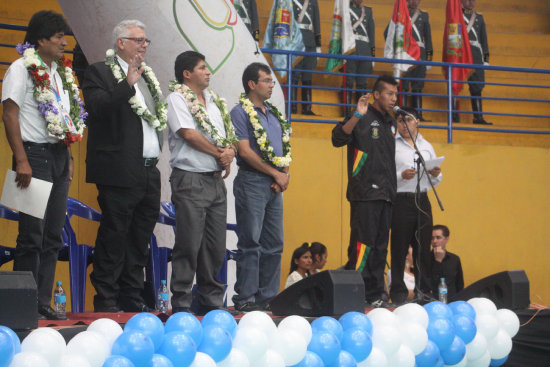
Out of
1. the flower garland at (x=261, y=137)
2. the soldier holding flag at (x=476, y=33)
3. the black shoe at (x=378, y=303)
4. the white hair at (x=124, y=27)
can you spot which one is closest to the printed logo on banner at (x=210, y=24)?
the flower garland at (x=261, y=137)

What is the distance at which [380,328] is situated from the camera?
410cm

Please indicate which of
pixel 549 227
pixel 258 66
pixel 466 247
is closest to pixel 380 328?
pixel 258 66

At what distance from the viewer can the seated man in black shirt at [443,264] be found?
7344mm

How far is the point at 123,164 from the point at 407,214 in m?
2.17

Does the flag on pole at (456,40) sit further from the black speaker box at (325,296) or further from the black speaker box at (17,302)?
the black speaker box at (17,302)

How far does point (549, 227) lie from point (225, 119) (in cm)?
453

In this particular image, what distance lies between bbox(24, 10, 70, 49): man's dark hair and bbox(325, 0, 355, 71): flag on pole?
16.4ft

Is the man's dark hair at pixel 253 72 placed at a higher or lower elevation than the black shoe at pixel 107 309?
higher

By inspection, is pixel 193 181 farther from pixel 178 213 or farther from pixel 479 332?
pixel 479 332

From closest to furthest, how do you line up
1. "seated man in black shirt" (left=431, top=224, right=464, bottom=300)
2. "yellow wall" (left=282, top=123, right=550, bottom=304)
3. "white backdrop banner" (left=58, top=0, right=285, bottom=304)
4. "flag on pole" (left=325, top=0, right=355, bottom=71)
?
"white backdrop banner" (left=58, top=0, right=285, bottom=304)
"seated man in black shirt" (left=431, top=224, right=464, bottom=300)
"yellow wall" (left=282, top=123, right=550, bottom=304)
"flag on pole" (left=325, top=0, right=355, bottom=71)

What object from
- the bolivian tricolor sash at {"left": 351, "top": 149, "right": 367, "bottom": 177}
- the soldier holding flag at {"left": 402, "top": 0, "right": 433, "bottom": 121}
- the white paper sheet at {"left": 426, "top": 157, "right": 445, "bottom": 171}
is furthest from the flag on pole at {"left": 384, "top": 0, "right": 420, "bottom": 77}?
the bolivian tricolor sash at {"left": 351, "top": 149, "right": 367, "bottom": 177}

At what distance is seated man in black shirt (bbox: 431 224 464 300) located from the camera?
7.34m

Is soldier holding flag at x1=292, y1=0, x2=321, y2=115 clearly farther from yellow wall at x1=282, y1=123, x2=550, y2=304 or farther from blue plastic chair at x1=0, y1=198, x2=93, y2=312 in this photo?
blue plastic chair at x1=0, y1=198, x2=93, y2=312

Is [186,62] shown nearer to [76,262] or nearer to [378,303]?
[76,262]
